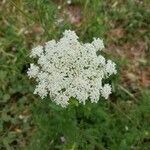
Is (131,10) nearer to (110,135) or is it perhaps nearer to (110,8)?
(110,8)

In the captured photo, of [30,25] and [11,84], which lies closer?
[11,84]

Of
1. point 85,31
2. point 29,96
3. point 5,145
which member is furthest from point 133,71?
point 5,145

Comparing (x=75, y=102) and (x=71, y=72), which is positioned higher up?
(x=71, y=72)

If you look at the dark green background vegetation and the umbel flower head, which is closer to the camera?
the umbel flower head

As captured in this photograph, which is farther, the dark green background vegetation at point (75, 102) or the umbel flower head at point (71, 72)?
the dark green background vegetation at point (75, 102)

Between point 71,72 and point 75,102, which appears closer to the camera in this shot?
point 71,72
